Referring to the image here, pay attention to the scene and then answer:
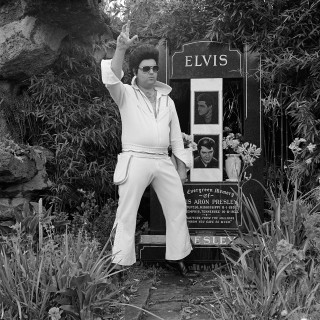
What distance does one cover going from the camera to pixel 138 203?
16.5 ft

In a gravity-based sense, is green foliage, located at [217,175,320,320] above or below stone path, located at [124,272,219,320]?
above

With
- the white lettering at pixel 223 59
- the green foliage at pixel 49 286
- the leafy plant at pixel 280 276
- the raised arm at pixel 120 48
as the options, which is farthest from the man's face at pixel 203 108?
the green foliage at pixel 49 286

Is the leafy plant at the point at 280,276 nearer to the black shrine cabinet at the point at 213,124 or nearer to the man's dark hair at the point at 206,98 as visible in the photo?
the black shrine cabinet at the point at 213,124

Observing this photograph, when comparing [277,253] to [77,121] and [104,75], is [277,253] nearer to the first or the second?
[104,75]

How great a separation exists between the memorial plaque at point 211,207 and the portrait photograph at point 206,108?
0.72 m

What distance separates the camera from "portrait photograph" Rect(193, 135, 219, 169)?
598cm

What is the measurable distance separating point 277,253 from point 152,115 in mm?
2049

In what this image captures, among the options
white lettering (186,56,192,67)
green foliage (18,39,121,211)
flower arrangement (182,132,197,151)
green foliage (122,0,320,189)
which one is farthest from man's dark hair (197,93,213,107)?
green foliage (18,39,121,211)

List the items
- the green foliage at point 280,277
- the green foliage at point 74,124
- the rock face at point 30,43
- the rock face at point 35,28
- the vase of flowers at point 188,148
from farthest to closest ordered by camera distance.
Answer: the green foliage at point 74,124, the rock face at point 35,28, the rock face at point 30,43, the vase of flowers at point 188,148, the green foliage at point 280,277

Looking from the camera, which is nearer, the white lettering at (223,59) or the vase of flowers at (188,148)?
the vase of flowers at (188,148)

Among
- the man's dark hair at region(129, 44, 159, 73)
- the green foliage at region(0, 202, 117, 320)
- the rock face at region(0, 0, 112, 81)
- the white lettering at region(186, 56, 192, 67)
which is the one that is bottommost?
the green foliage at region(0, 202, 117, 320)

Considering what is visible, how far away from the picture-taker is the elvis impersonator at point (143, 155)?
4.95 metres

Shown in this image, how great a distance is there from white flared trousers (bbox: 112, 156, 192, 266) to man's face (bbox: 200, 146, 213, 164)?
0.82 metres

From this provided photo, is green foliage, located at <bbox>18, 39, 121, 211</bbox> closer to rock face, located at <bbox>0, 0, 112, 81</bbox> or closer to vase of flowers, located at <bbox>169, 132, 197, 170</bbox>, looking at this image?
rock face, located at <bbox>0, 0, 112, 81</bbox>
